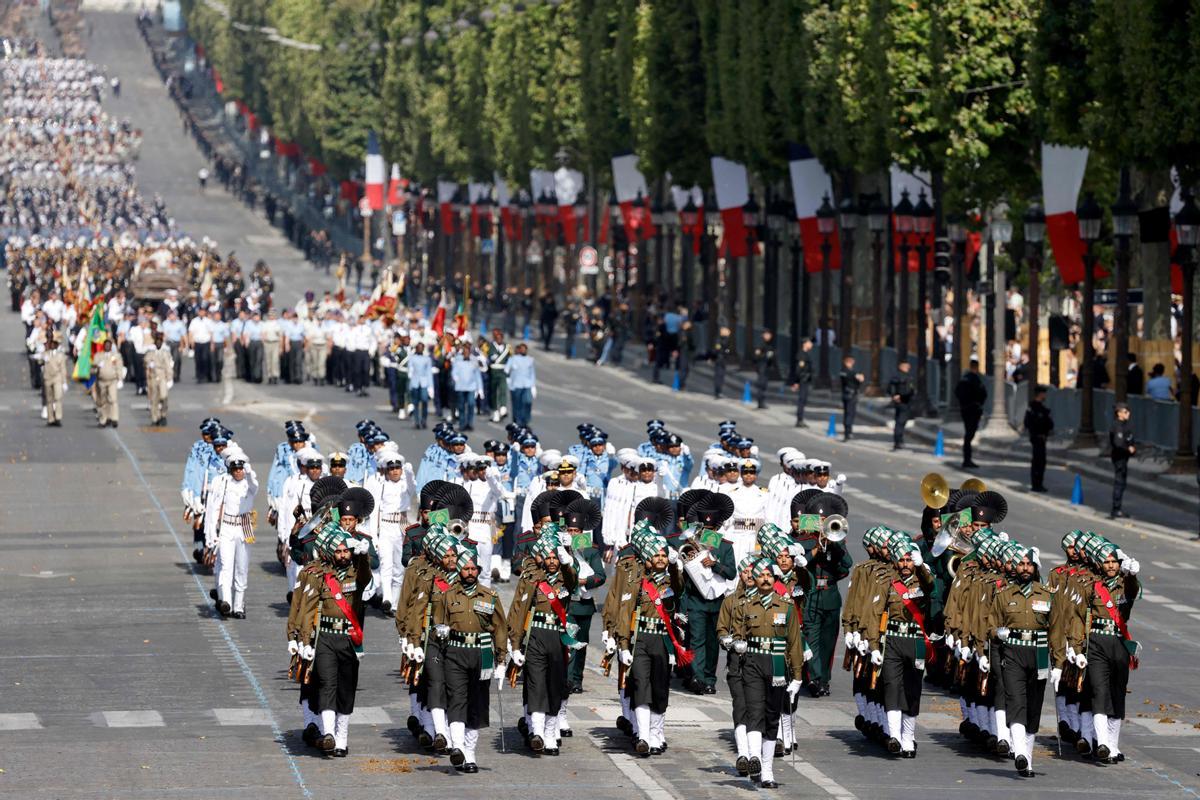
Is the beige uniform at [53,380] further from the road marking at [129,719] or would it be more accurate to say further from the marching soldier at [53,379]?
the road marking at [129,719]

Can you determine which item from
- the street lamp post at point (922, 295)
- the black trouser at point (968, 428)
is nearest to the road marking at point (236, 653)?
the black trouser at point (968, 428)

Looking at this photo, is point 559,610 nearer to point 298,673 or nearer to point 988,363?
point 298,673

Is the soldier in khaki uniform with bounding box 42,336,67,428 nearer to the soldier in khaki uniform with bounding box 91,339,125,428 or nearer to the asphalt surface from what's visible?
the soldier in khaki uniform with bounding box 91,339,125,428

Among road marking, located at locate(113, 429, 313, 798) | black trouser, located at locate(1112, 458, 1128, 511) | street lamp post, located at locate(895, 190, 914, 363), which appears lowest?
road marking, located at locate(113, 429, 313, 798)

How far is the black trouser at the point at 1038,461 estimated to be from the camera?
4590 cm

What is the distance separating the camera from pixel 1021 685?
22.6 meters

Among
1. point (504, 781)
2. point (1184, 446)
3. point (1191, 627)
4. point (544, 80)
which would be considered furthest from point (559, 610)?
point (544, 80)

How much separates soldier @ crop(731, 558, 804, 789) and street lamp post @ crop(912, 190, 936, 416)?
3795cm

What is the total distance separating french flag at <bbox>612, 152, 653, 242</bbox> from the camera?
8762cm

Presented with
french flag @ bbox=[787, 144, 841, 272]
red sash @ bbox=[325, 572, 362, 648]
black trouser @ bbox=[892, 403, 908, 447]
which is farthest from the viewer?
french flag @ bbox=[787, 144, 841, 272]

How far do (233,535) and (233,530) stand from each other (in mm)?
53

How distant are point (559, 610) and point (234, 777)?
291cm

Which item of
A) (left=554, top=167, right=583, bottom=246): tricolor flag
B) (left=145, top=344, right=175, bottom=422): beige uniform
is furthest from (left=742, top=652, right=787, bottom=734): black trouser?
(left=554, top=167, right=583, bottom=246): tricolor flag

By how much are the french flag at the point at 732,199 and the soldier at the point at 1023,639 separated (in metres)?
53.1
